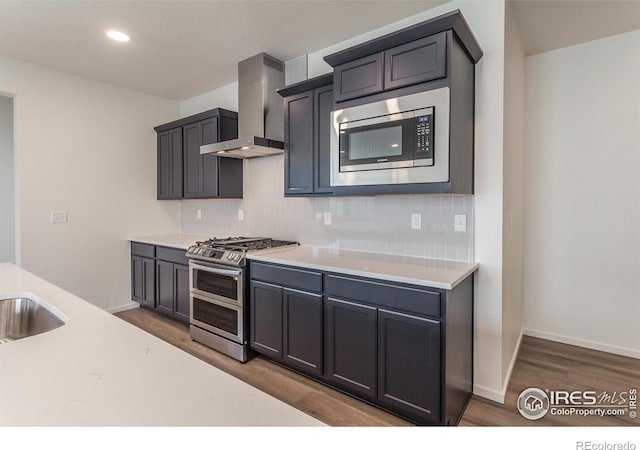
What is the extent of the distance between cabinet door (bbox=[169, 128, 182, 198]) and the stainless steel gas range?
127cm

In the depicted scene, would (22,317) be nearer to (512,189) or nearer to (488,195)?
(488,195)

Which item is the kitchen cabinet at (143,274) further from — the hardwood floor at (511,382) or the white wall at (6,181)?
the white wall at (6,181)

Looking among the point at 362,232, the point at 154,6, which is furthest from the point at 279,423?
the point at 154,6

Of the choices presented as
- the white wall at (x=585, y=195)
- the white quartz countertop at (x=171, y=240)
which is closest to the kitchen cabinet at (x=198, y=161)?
the white quartz countertop at (x=171, y=240)

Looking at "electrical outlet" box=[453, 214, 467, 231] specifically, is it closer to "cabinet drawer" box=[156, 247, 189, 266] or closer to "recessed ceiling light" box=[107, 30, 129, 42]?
"cabinet drawer" box=[156, 247, 189, 266]

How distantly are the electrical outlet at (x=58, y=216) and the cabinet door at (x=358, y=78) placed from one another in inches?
128

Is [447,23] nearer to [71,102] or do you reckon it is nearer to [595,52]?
[595,52]

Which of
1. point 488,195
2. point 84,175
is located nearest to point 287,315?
point 488,195

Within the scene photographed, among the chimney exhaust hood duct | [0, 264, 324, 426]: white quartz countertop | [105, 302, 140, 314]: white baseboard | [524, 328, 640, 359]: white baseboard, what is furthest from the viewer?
[105, 302, 140, 314]: white baseboard

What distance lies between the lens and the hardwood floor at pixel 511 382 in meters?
2.08

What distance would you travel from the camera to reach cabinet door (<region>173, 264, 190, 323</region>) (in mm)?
3535

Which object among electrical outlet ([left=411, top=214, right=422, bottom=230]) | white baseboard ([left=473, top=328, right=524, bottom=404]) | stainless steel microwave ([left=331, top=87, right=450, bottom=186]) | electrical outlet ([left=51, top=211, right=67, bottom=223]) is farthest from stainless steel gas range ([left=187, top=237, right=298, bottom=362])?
white baseboard ([left=473, top=328, right=524, bottom=404])

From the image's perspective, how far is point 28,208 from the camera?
137 inches

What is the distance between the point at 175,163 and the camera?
13.9 feet
